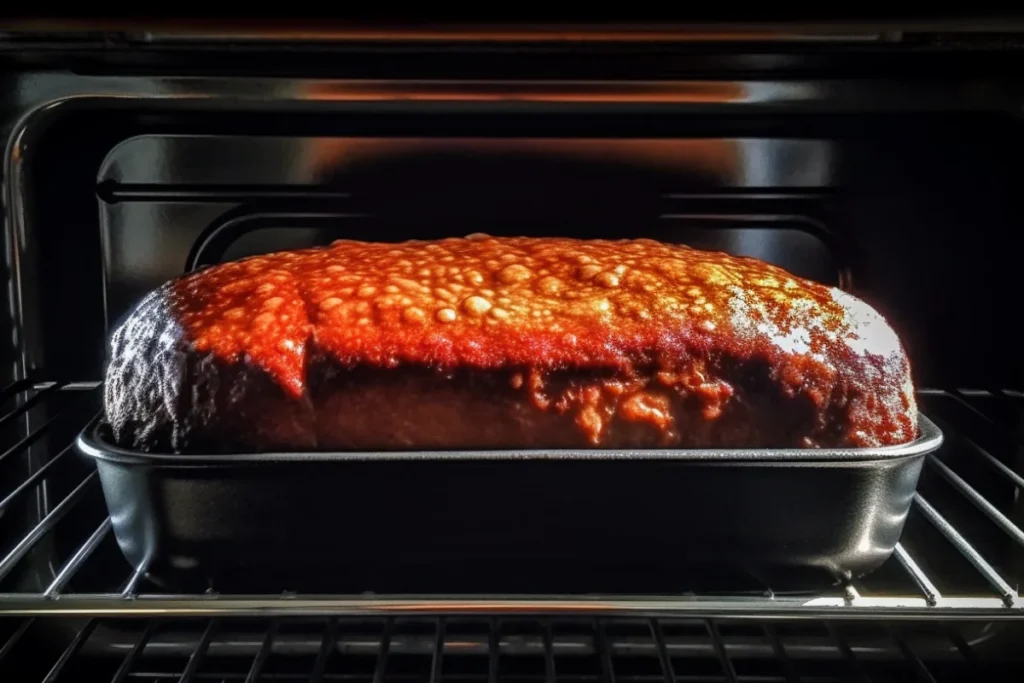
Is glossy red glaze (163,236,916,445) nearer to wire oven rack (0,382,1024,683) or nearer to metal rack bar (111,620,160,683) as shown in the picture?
wire oven rack (0,382,1024,683)

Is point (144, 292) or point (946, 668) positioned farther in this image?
point (144, 292)

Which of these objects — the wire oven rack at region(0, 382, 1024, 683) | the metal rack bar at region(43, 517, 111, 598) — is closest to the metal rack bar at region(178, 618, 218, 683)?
the wire oven rack at region(0, 382, 1024, 683)

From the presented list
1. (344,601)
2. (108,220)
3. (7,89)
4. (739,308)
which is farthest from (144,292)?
(739,308)

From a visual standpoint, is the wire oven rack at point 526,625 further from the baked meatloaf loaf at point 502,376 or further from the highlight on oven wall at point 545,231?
the baked meatloaf loaf at point 502,376

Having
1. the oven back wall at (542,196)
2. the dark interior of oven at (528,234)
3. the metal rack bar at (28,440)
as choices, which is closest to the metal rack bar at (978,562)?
the dark interior of oven at (528,234)

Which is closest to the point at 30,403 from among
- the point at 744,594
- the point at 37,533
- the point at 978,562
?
the point at 37,533

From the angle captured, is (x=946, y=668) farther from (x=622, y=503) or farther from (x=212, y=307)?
(x=212, y=307)

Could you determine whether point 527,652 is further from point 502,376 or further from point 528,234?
point 528,234
